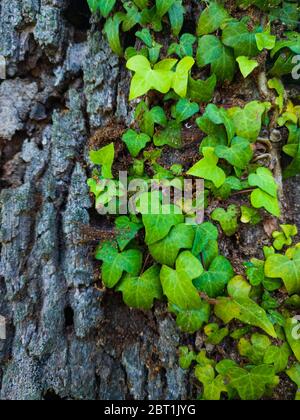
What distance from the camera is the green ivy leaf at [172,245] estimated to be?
183 cm

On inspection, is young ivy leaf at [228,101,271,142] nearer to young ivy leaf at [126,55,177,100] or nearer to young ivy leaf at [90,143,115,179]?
young ivy leaf at [126,55,177,100]

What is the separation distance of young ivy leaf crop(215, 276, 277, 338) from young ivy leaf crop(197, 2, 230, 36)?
4.60 ft

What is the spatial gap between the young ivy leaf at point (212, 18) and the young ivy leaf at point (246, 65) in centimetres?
24

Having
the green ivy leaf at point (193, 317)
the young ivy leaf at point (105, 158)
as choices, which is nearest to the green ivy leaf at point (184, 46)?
the young ivy leaf at point (105, 158)

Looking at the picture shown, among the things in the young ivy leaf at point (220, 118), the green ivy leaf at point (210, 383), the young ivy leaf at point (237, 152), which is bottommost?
the green ivy leaf at point (210, 383)

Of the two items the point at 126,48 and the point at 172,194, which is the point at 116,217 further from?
the point at 126,48

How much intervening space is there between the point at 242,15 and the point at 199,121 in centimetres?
74

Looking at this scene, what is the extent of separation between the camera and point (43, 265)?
2.14m

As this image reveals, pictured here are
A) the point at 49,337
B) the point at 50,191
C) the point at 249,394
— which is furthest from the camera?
the point at 50,191

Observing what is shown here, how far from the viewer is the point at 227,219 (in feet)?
6.48

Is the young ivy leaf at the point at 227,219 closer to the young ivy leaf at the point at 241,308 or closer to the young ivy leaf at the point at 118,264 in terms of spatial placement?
the young ivy leaf at the point at 241,308

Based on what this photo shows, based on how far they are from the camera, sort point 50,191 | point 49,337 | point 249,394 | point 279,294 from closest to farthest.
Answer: point 249,394, point 279,294, point 49,337, point 50,191

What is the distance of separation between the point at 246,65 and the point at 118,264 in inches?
51.2
